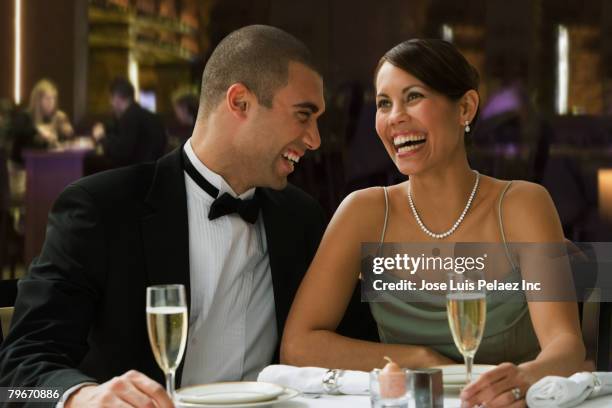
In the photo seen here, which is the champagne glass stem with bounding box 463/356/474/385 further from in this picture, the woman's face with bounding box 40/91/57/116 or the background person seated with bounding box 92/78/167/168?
the woman's face with bounding box 40/91/57/116

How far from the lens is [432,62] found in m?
2.44

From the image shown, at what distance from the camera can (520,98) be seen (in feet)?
21.7

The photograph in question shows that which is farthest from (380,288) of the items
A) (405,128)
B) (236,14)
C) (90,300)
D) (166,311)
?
(236,14)

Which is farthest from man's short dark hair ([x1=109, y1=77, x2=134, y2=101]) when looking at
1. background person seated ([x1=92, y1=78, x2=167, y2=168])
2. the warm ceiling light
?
the warm ceiling light

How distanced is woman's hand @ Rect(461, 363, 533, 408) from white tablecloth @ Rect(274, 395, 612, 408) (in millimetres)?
46

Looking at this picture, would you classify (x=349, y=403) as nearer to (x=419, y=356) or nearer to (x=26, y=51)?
(x=419, y=356)

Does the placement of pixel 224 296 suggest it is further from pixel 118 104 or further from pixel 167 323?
pixel 118 104

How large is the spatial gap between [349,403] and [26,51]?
5.50 metres

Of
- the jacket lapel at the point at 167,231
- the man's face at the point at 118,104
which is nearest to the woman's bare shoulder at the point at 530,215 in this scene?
the jacket lapel at the point at 167,231

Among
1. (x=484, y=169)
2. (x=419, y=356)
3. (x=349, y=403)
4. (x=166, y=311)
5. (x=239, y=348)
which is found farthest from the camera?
(x=484, y=169)

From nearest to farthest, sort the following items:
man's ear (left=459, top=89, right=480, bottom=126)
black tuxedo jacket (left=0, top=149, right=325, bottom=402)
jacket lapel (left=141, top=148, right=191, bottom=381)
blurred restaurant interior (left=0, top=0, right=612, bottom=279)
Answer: black tuxedo jacket (left=0, top=149, right=325, bottom=402)
jacket lapel (left=141, top=148, right=191, bottom=381)
man's ear (left=459, top=89, right=480, bottom=126)
blurred restaurant interior (left=0, top=0, right=612, bottom=279)

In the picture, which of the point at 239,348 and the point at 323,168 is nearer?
the point at 239,348

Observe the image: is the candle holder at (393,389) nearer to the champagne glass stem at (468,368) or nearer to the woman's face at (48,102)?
the champagne glass stem at (468,368)

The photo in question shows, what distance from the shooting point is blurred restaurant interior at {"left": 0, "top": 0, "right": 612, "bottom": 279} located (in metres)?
6.54
